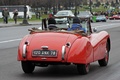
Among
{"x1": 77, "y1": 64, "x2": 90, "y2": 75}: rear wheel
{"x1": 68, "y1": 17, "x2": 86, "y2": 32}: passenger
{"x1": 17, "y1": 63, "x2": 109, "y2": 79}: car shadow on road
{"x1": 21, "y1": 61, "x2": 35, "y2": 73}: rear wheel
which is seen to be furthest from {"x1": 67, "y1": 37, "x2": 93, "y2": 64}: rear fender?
{"x1": 68, "y1": 17, "x2": 86, "y2": 32}: passenger

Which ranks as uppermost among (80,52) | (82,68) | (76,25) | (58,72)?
(76,25)

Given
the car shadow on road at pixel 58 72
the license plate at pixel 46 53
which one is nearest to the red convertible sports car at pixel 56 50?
the license plate at pixel 46 53

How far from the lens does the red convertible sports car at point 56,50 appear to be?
9820mm

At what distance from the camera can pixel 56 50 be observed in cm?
986

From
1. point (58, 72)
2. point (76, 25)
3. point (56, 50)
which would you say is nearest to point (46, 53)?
point (56, 50)

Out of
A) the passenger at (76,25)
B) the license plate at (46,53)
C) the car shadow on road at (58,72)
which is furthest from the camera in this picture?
the passenger at (76,25)

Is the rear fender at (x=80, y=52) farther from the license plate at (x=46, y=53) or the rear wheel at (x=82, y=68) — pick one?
the license plate at (x=46, y=53)

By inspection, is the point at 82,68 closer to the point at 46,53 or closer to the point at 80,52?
the point at 80,52

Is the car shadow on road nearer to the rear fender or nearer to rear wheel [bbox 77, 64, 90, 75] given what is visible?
rear wheel [bbox 77, 64, 90, 75]

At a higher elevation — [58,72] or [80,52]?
[80,52]

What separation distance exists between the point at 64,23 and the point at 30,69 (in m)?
1.85

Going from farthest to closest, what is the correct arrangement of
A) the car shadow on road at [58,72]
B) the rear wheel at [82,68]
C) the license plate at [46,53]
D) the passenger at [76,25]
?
the passenger at [76,25], the car shadow on road at [58,72], the rear wheel at [82,68], the license plate at [46,53]

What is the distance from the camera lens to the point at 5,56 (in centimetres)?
1549

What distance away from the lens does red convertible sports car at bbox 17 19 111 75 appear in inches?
387
